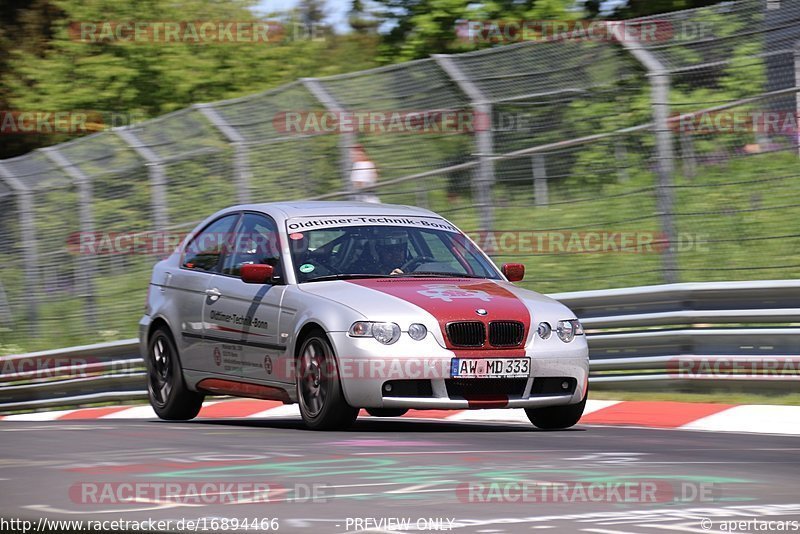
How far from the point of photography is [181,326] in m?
11.7

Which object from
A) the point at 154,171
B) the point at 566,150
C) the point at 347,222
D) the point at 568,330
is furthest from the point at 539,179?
the point at 154,171

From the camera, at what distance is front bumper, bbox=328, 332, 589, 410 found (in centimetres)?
960

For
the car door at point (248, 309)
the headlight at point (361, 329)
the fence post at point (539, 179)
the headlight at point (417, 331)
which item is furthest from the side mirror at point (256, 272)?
the fence post at point (539, 179)

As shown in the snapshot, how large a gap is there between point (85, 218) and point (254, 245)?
618 cm

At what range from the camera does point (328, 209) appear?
11203 mm

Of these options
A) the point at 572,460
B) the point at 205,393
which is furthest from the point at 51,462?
the point at 205,393

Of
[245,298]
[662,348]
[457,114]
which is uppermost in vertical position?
[457,114]

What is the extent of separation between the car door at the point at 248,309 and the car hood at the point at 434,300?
0.39 m

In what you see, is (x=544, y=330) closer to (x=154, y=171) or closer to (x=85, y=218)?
(x=154, y=171)

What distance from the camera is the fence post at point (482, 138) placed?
43.7 ft

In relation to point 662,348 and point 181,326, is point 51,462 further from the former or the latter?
point 662,348

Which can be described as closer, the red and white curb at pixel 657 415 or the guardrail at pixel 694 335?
the red and white curb at pixel 657 415

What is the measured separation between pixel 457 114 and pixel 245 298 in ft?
11.3

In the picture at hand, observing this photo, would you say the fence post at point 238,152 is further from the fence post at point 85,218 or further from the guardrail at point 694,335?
the guardrail at point 694,335
